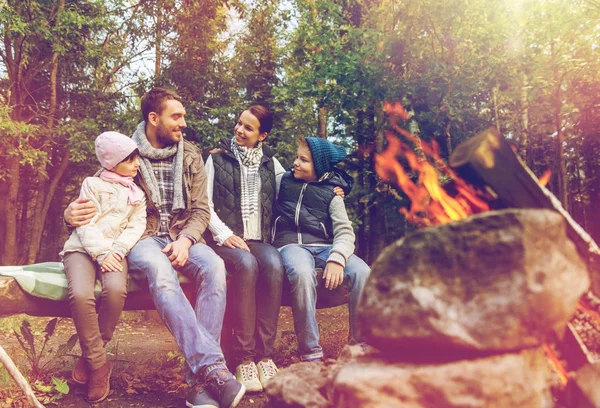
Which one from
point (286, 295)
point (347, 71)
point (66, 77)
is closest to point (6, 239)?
point (66, 77)

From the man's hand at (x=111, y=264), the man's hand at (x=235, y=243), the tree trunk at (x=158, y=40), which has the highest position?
the tree trunk at (x=158, y=40)

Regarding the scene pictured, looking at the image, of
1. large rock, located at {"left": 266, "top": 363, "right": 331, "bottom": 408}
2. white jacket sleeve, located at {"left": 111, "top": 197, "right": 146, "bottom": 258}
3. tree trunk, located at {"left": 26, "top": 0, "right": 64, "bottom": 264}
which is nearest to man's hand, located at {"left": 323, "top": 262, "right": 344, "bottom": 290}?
white jacket sleeve, located at {"left": 111, "top": 197, "right": 146, "bottom": 258}

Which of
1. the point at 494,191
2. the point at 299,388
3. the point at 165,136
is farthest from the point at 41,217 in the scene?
the point at 494,191

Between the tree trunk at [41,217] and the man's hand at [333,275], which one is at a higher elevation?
the tree trunk at [41,217]

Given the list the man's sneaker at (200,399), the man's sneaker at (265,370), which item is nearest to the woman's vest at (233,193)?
the man's sneaker at (265,370)

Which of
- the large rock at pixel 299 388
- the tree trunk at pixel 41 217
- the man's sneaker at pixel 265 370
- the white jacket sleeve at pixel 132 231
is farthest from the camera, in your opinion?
the tree trunk at pixel 41 217

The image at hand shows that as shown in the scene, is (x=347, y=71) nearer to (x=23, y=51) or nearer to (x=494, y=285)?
(x=494, y=285)

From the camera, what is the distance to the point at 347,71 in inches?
260

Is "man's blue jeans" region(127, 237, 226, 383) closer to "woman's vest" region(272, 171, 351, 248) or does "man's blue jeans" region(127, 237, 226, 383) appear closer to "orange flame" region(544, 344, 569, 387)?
"woman's vest" region(272, 171, 351, 248)

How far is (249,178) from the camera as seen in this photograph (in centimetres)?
424

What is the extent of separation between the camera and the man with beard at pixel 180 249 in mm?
2973

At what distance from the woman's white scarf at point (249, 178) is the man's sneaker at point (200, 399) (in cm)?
150

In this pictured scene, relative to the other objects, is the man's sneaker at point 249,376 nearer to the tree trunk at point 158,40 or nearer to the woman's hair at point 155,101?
the woman's hair at point 155,101

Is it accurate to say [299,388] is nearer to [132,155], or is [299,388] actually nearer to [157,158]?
[132,155]
